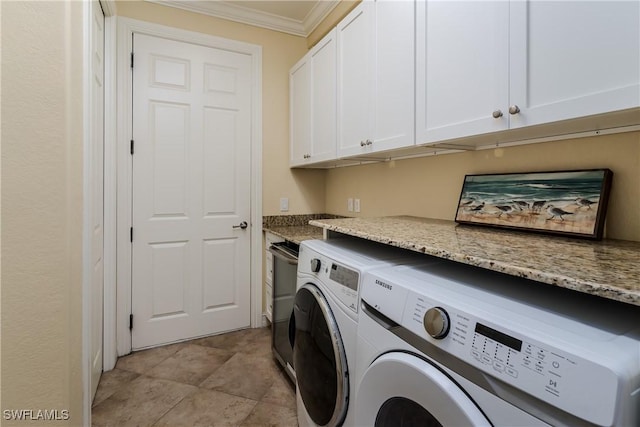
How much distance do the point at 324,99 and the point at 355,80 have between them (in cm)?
40

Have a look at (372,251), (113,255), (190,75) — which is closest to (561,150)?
(372,251)

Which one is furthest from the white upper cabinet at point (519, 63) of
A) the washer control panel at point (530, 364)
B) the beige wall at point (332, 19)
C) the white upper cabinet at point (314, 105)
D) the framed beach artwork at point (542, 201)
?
the beige wall at point (332, 19)

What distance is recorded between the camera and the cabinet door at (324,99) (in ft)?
6.92

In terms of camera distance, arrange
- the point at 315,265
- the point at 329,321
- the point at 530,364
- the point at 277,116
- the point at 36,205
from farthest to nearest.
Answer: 1. the point at 277,116
2. the point at 315,265
3. the point at 329,321
4. the point at 36,205
5. the point at 530,364

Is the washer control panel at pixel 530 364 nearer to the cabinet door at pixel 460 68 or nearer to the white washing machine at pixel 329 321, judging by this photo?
the white washing machine at pixel 329 321

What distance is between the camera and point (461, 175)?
64.4 inches

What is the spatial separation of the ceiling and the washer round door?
229cm

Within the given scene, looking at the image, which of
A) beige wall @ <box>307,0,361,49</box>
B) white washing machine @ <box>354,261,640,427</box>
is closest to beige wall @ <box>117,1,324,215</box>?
beige wall @ <box>307,0,361,49</box>

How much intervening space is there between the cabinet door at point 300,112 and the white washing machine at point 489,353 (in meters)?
1.74

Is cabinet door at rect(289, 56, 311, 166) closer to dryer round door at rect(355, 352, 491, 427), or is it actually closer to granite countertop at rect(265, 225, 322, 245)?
granite countertop at rect(265, 225, 322, 245)

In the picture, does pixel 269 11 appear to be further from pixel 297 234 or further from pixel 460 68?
pixel 460 68

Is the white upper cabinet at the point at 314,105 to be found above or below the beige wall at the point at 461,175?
above

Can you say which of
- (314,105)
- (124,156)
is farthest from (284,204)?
(124,156)

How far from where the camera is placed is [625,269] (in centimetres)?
70
